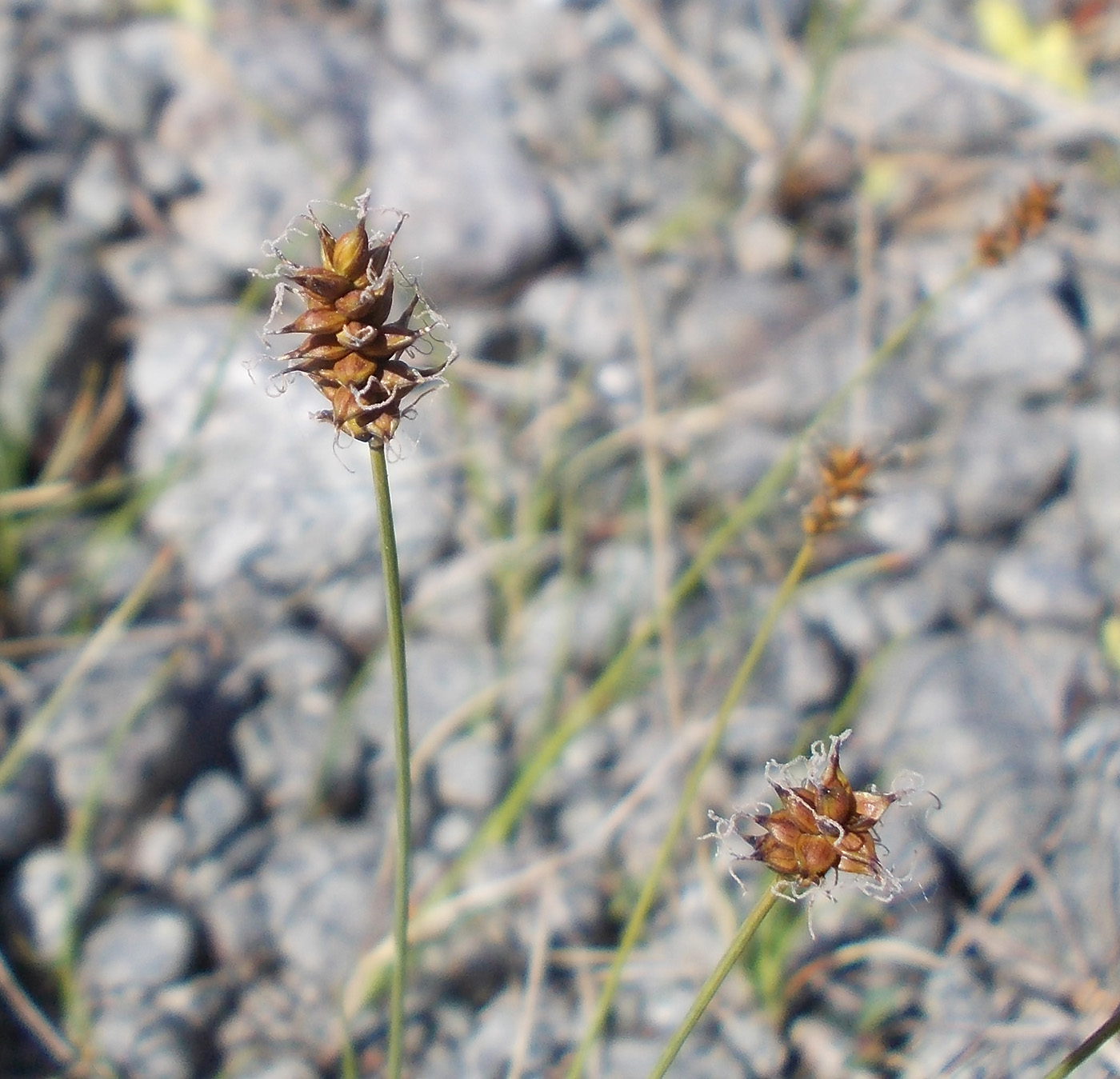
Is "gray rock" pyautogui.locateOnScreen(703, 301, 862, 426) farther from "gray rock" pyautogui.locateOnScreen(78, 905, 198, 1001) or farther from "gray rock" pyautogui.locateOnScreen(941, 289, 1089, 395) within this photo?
"gray rock" pyautogui.locateOnScreen(78, 905, 198, 1001)

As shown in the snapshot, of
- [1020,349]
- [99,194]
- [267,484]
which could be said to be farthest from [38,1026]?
[1020,349]

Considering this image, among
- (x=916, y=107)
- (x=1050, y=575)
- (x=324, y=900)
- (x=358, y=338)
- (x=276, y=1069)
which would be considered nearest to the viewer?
(x=358, y=338)

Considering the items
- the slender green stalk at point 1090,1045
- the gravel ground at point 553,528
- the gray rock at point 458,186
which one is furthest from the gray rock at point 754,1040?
the gray rock at point 458,186

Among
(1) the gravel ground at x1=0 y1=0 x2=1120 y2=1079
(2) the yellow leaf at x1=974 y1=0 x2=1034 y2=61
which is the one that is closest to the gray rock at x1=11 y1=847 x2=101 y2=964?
(1) the gravel ground at x1=0 y1=0 x2=1120 y2=1079

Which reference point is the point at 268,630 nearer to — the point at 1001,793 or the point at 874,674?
the point at 874,674

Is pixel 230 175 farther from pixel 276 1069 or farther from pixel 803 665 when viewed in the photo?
pixel 276 1069

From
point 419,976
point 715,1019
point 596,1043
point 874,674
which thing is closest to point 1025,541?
point 874,674
